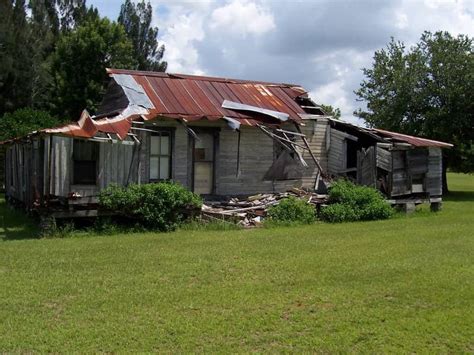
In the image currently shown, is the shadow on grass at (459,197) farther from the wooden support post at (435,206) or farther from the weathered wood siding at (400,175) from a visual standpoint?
the weathered wood siding at (400,175)

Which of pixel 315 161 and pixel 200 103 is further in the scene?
pixel 315 161

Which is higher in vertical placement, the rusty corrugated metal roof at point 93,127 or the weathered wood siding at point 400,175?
the rusty corrugated metal roof at point 93,127

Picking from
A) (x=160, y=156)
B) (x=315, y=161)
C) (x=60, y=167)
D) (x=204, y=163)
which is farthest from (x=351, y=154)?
(x=60, y=167)

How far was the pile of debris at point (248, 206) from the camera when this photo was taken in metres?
14.8

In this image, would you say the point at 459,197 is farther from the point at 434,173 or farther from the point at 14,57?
the point at 14,57

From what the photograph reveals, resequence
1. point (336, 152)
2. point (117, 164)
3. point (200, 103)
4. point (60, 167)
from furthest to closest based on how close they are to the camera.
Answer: point (336, 152) < point (200, 103) < point (117, 164) < point (60, 167)

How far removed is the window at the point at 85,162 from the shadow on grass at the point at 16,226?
168cm

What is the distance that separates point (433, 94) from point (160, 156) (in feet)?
61.4

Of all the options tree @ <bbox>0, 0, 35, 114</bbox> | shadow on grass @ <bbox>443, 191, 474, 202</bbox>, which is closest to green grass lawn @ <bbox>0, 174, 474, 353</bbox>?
shadow on grass @ <bbox>443, 191, 474, 202</bbox>

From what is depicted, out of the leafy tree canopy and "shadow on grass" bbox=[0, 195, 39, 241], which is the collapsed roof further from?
the leafy tree canopy

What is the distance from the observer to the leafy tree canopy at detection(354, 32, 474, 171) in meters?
28.4

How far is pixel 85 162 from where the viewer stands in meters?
A: 14.2

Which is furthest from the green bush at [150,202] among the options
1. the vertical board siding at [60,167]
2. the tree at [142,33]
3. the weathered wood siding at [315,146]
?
the tree at [142,33]

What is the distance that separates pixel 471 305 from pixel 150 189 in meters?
8.46
